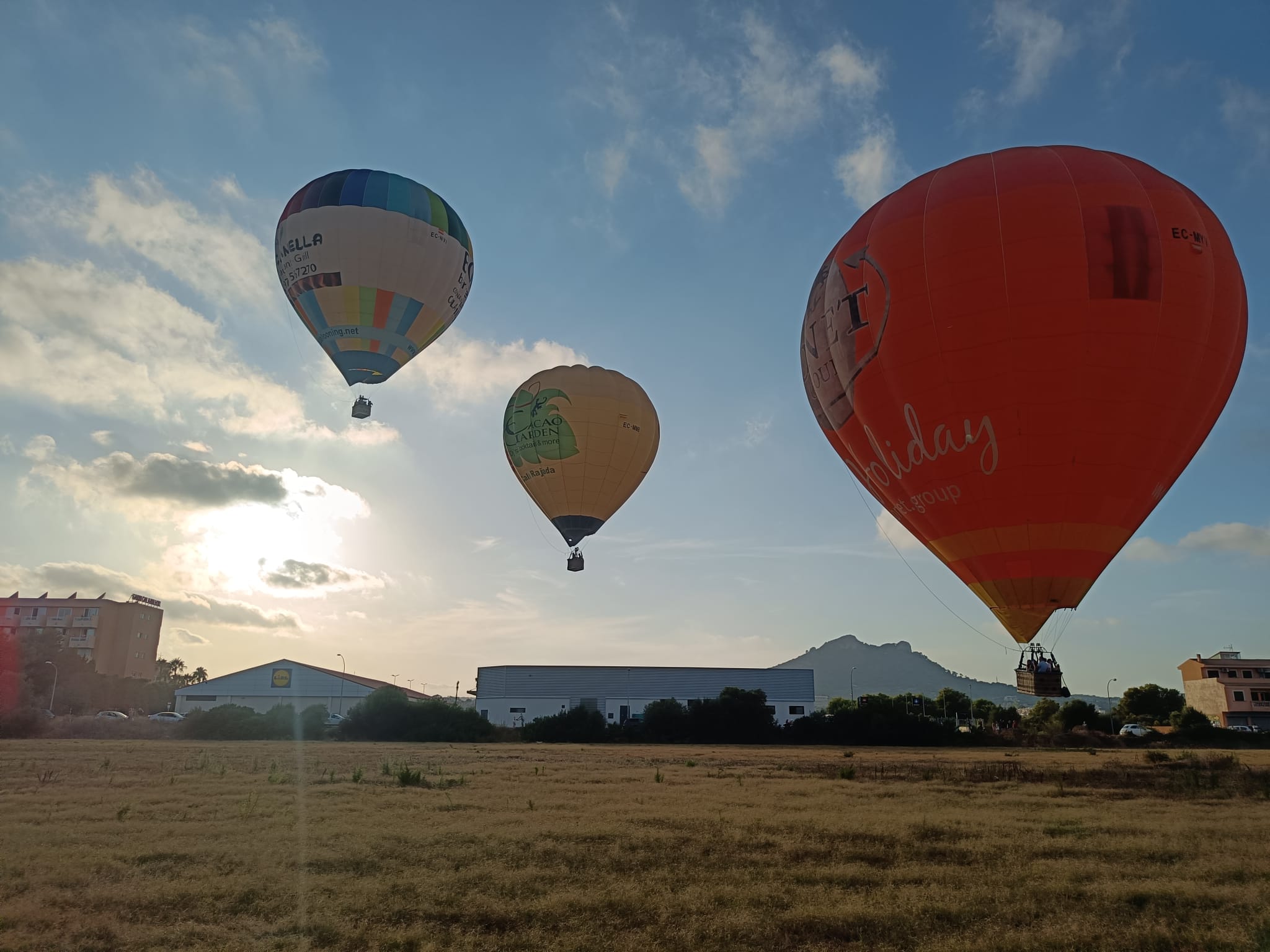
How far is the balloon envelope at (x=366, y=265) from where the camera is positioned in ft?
95.7

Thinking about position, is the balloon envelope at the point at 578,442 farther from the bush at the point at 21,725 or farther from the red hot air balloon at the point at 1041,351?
the bush at the point at 21,725

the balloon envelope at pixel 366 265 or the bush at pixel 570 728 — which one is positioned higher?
the balloon envelope at pixel 366 265

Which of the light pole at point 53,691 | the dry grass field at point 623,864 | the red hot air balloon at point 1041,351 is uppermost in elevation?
the red hot air balloon at point 1041,351

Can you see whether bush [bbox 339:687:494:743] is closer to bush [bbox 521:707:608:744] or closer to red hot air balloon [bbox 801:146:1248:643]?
bush [bbox 521:707:608:744]

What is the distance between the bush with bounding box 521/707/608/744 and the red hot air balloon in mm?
44311

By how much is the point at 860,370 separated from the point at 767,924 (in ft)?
41.9

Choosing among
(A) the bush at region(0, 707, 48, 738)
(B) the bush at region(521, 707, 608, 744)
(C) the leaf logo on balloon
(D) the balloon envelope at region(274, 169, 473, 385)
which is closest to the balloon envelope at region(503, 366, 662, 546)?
(C) the leaf logo on balloon

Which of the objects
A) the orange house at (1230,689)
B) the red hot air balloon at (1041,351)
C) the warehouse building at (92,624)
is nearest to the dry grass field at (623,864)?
the red hot air balloon at (1041,351)

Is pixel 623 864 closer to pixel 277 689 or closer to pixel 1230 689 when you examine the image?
pixel 277 689

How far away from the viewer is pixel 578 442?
35.2 meters

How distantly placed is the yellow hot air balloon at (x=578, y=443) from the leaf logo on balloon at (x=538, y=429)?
0.03 meters

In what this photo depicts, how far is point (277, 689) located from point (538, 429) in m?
69.1

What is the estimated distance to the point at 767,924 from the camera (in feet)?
30.3

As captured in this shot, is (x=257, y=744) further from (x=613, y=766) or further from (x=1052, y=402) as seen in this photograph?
(x=1052, y=402)
